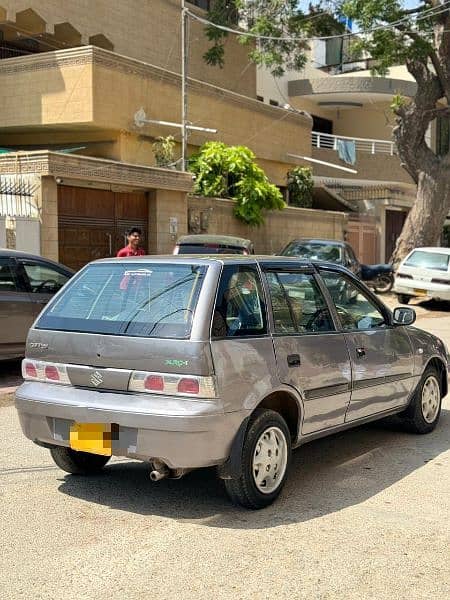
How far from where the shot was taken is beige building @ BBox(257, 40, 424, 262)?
3231 cm

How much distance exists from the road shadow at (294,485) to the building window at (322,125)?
104ft

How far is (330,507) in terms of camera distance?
495cm

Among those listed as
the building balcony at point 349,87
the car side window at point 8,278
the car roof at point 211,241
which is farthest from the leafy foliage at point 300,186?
the car side window at point 8,278

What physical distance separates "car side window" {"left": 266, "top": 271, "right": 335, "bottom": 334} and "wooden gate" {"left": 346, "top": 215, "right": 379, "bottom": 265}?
2435cm

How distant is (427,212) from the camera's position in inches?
892

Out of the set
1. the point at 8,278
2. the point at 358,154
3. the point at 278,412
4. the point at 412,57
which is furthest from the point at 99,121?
the point at 358,154

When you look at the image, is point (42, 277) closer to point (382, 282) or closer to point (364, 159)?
point (382, 282)

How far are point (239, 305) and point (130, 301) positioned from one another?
720 millimetres

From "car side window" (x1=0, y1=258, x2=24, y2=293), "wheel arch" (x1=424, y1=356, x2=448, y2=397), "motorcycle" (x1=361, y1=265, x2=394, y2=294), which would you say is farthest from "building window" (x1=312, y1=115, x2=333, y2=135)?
"wheel arch" (x1=424, y1=356, x2=448, y2=397)

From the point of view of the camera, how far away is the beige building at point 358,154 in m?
32.3

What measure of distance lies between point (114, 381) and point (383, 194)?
96.9 feet

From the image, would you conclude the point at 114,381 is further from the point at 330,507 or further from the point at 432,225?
the point at 432,225

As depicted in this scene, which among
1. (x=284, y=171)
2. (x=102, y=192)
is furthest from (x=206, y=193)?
(x=284, y=171)

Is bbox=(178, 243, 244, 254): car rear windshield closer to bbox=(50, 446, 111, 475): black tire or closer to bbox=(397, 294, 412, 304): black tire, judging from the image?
bbox=(397, 294, 412, 304): black tire
